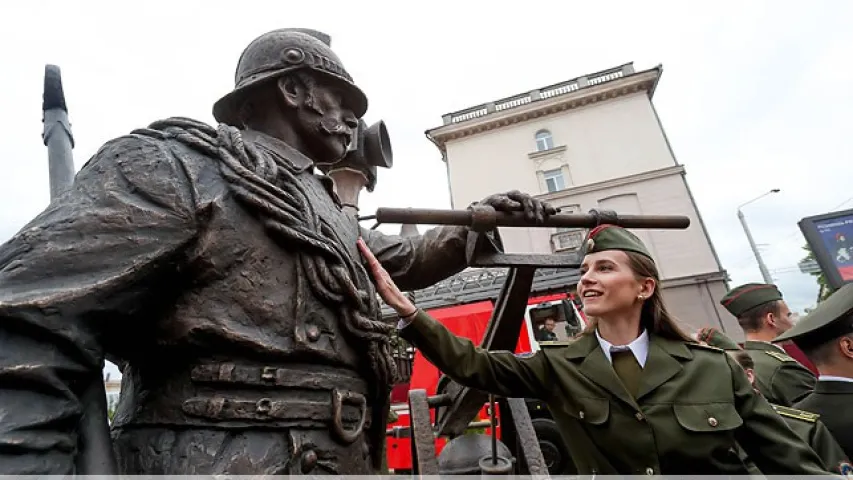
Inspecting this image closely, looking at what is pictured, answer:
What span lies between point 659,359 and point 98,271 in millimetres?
2059

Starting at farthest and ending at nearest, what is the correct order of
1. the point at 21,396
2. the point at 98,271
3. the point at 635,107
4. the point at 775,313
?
the point at 635,107
the point at 775,313
the point at 98,271
the point at 21,396

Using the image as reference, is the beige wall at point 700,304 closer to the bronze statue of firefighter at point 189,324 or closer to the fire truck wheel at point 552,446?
the fire truck wheel at point 552,446

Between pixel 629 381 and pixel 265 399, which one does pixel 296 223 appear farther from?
pixel 629 381

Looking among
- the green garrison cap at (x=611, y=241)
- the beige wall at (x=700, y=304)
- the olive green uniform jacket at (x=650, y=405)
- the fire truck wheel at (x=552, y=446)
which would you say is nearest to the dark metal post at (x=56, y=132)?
the olive green uniform jacket at (x=650, y=405)

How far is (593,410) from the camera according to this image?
188 cm

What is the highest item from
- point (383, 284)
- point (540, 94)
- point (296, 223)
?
point (540, 94)

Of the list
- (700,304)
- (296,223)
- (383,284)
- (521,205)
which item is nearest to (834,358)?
(521,205)

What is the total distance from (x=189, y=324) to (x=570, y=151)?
21.1m

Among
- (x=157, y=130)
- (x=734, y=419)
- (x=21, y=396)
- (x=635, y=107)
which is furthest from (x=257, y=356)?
(x=635, y=107)

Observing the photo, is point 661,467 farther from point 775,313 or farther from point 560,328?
point 560,328

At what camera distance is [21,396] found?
1010 millimetres

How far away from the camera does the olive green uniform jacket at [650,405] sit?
1719 millimetres

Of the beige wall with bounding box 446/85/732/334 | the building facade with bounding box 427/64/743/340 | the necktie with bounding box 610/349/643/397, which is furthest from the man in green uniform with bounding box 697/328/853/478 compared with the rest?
the beige wall with bounding box 446/85/732/334

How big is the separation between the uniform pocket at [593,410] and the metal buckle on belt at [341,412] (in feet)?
3.21
